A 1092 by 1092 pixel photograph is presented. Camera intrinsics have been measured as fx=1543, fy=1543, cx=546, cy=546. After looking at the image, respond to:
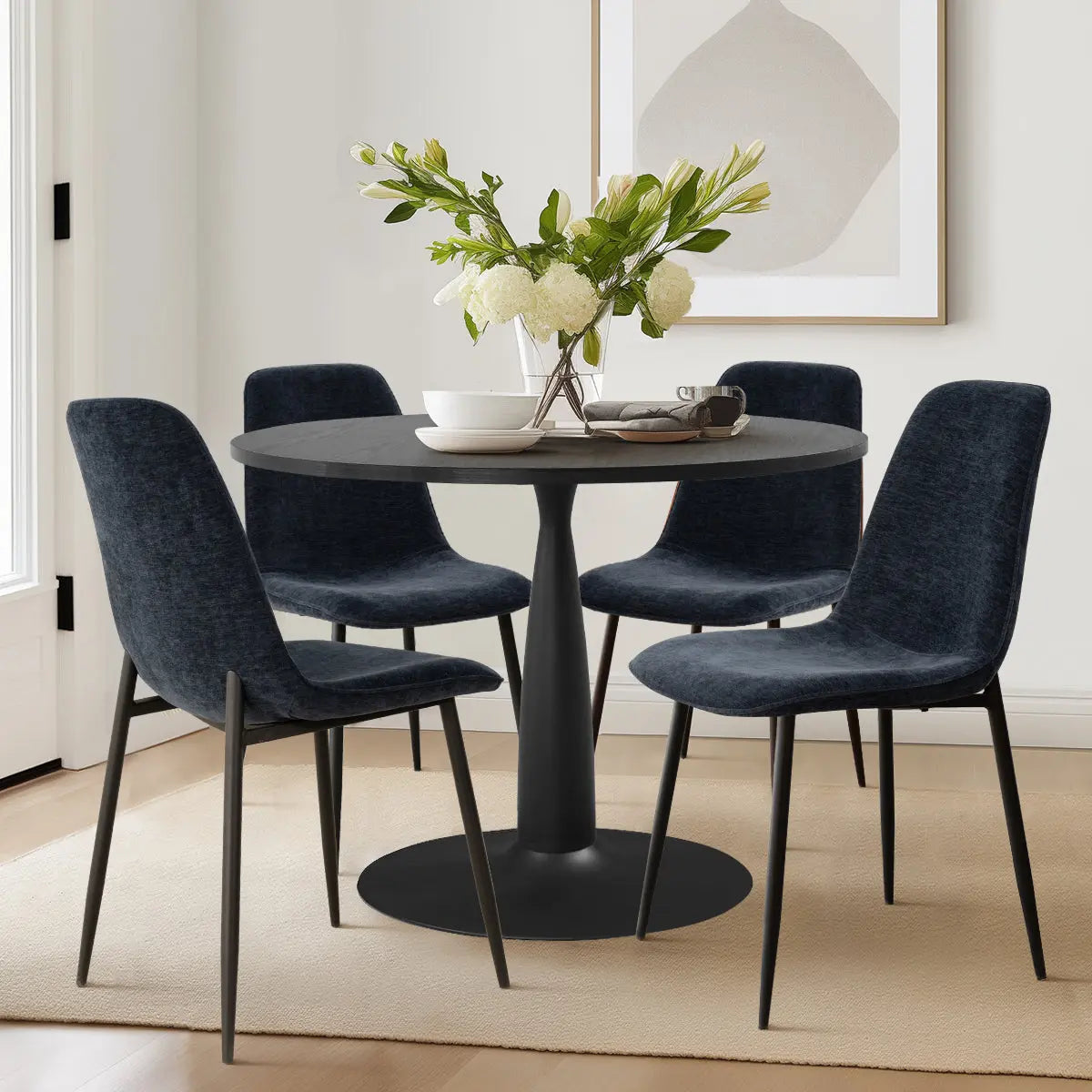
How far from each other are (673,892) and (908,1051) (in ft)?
2.20

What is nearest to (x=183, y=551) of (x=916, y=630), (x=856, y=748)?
(x=916, y=630)

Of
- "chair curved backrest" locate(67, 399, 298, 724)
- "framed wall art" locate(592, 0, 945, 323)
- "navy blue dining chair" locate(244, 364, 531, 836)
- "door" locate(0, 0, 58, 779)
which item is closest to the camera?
"chair curved backrest" locate(67, 399, 298, 724)

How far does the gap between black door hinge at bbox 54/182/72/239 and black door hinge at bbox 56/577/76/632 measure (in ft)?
2.67

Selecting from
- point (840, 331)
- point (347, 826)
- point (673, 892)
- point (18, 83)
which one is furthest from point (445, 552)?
point (18, 83)

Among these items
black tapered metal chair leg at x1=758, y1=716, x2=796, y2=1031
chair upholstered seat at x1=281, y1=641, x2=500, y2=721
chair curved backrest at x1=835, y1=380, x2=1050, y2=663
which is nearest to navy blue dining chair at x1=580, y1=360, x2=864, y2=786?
chair curved backrest at x1=835, y1=380, x2=1050, y2=663

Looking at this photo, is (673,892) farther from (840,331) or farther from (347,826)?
(840,331)

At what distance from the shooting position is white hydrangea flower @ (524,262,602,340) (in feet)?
8.12

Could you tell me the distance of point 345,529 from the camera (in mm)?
3346

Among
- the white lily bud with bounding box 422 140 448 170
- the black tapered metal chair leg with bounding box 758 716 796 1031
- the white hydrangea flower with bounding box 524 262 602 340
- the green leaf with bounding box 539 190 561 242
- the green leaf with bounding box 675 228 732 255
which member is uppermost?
the white lily bud with bounding box 422 140 448 170

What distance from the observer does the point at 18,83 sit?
139 inches

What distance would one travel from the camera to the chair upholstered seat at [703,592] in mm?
2977

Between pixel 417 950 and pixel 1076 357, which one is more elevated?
pixel 1076 357

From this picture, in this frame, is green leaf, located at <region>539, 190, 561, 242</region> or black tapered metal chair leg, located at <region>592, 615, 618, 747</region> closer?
green leaf, located at <region>539, 190, 561, 242</region>

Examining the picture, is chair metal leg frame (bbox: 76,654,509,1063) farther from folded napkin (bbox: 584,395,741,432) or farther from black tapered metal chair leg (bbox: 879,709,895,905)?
black tapered metal chair leg (bbox: 879,709,895,905)
